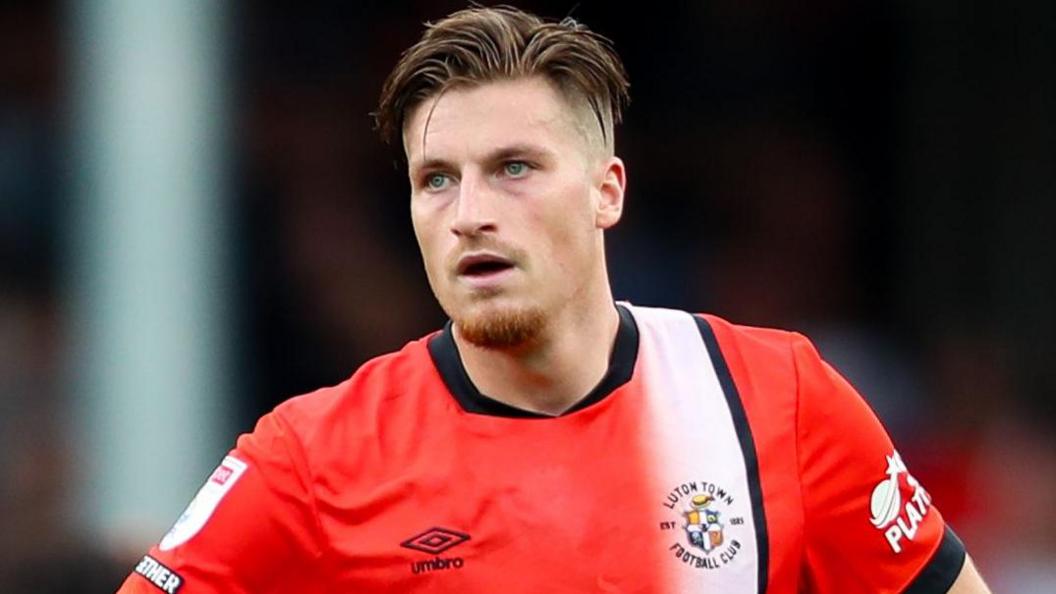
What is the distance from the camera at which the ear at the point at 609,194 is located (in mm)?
4180

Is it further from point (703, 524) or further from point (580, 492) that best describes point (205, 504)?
point (703, 524)

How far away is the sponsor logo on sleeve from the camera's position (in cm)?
399

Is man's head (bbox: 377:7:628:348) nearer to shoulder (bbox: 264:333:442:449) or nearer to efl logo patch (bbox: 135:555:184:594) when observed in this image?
shoulder (bbox: 264:333:442:449)

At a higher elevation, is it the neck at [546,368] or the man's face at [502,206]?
the man's face at [502,206]

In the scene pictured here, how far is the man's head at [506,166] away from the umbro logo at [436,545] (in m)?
0.36

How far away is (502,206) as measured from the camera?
3926 mm

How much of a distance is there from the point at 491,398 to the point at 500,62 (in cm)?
65

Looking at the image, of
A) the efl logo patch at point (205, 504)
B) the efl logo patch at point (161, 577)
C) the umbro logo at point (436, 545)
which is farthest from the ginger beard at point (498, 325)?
the efl logo patch at point (161, 577)

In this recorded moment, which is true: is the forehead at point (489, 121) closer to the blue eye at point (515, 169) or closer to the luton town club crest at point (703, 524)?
the blue eye at point (515, 169)

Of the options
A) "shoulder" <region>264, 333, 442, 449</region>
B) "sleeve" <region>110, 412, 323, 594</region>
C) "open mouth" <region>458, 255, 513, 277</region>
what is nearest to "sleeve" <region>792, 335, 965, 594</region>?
"open mouth" <region>458, 255, 513, 277</region>

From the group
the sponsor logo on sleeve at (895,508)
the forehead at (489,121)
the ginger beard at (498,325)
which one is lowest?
the sponsor logo on sleeve at (895,508)

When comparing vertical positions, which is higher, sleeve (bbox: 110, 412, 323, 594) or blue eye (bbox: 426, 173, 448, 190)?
blue eye (bbox: 426, 173, 448, 190)

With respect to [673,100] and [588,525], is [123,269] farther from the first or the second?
[588,525]

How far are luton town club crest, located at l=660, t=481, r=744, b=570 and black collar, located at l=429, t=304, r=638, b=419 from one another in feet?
0.86
